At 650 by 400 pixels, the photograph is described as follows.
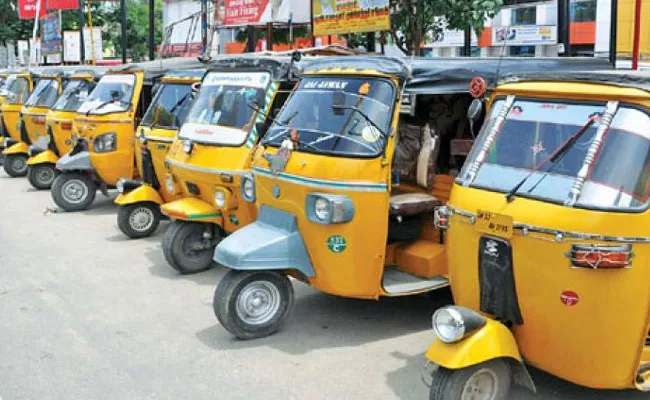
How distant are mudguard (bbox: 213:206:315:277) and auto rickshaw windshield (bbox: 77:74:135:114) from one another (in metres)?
5.93

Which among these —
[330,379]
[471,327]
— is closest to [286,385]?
[330,379]

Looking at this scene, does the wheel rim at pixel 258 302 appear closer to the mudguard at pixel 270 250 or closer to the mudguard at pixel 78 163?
the mudguard at pixel 270 250

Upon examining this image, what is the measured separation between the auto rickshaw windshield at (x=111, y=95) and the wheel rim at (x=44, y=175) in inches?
102

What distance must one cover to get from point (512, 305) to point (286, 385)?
65.5 inches

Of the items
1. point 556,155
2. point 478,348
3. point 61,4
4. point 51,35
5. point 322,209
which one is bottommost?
point 478,348

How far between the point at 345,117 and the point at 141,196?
4.15 m

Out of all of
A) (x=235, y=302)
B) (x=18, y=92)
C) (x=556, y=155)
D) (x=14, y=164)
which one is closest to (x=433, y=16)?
(x=235, y=302)

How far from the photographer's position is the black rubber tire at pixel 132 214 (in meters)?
9.54

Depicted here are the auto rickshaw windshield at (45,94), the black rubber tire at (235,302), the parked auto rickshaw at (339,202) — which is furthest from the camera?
the auto rickshaw windshield at (45,94)

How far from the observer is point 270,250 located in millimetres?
5797

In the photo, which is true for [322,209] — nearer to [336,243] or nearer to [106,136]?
[336,243]

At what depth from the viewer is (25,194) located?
13469 mm

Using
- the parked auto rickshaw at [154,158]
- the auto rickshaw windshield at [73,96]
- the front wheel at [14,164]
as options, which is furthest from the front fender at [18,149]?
the parked auto rickshaw at [154,158]

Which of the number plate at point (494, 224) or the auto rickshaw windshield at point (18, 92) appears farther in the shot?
the auto rickshaw windshield at point (18, 92)
